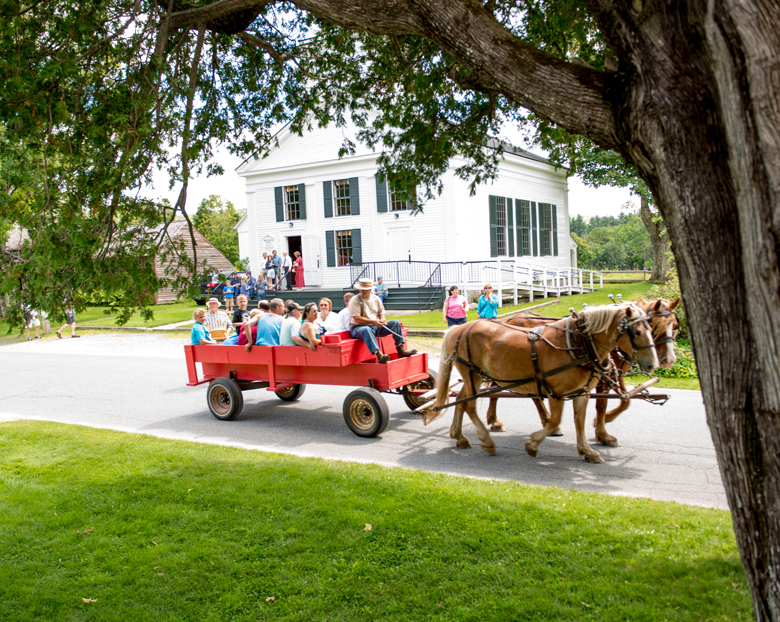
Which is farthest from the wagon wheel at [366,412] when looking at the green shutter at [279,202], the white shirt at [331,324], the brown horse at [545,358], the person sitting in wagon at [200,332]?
the green shutter at [279,202]

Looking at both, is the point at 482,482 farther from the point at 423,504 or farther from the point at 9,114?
the point at 9,114

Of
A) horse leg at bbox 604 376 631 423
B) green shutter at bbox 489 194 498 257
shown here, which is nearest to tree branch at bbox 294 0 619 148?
horse leg at bbox 604 376 631 423

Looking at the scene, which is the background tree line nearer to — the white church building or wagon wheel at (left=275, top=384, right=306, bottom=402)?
the white church building

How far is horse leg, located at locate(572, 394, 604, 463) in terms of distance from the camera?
698 centimetres

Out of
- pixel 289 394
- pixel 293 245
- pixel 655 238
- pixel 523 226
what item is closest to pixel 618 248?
pixel 655 238

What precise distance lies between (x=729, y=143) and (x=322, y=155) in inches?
1028

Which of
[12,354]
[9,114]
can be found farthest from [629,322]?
[12,354]

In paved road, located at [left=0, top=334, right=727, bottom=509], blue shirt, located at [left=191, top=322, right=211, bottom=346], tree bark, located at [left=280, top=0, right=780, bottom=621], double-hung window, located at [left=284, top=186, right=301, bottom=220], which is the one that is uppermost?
double-hung window, located at [left=284, top=186, right=301, bottom=220]

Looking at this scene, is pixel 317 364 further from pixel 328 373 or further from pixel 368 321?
pixel 368 321

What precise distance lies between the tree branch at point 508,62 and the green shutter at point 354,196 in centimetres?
2240

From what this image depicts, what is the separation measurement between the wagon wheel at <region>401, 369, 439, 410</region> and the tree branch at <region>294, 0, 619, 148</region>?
Result: 5936mm

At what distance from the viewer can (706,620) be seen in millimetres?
3635

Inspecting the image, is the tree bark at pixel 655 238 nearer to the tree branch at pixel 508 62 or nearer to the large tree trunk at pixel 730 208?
the tree branch at pixel 508 62

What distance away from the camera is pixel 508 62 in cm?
403
